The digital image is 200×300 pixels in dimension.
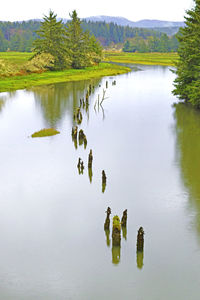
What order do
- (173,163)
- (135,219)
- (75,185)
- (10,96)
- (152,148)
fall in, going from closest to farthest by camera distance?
(135,219) < (75,185) < (173,163) < (152,148) < (10,96)

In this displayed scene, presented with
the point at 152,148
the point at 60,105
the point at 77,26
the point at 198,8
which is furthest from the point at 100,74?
the point at 152,148

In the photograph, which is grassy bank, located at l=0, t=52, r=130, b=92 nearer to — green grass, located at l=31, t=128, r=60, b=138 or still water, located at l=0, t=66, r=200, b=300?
still water, located at l=0, t=66, r=200, b=300

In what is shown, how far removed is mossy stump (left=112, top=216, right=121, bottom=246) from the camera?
18177mm

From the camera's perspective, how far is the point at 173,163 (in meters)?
31.7

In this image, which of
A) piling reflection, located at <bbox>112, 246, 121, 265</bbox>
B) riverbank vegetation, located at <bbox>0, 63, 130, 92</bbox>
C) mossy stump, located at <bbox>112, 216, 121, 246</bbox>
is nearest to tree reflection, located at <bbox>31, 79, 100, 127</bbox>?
riverbank vegetation, located at <bbox>0, 63, 130, 92</bbox>

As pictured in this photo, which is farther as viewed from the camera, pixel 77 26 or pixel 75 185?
pixel 77 26

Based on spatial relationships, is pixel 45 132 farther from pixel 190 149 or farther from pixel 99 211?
pixel 99 211

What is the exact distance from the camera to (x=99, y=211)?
75.4 ft

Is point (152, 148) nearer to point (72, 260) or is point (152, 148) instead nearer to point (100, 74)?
point (72, 260)

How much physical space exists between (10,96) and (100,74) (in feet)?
146

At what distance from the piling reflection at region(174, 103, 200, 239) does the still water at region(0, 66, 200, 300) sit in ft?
0.32

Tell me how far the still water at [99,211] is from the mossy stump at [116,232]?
1.57 ft

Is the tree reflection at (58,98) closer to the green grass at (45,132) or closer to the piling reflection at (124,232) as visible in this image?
the green grass at (45,132)

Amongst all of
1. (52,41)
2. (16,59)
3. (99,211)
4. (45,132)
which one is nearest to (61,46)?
(52,41)
